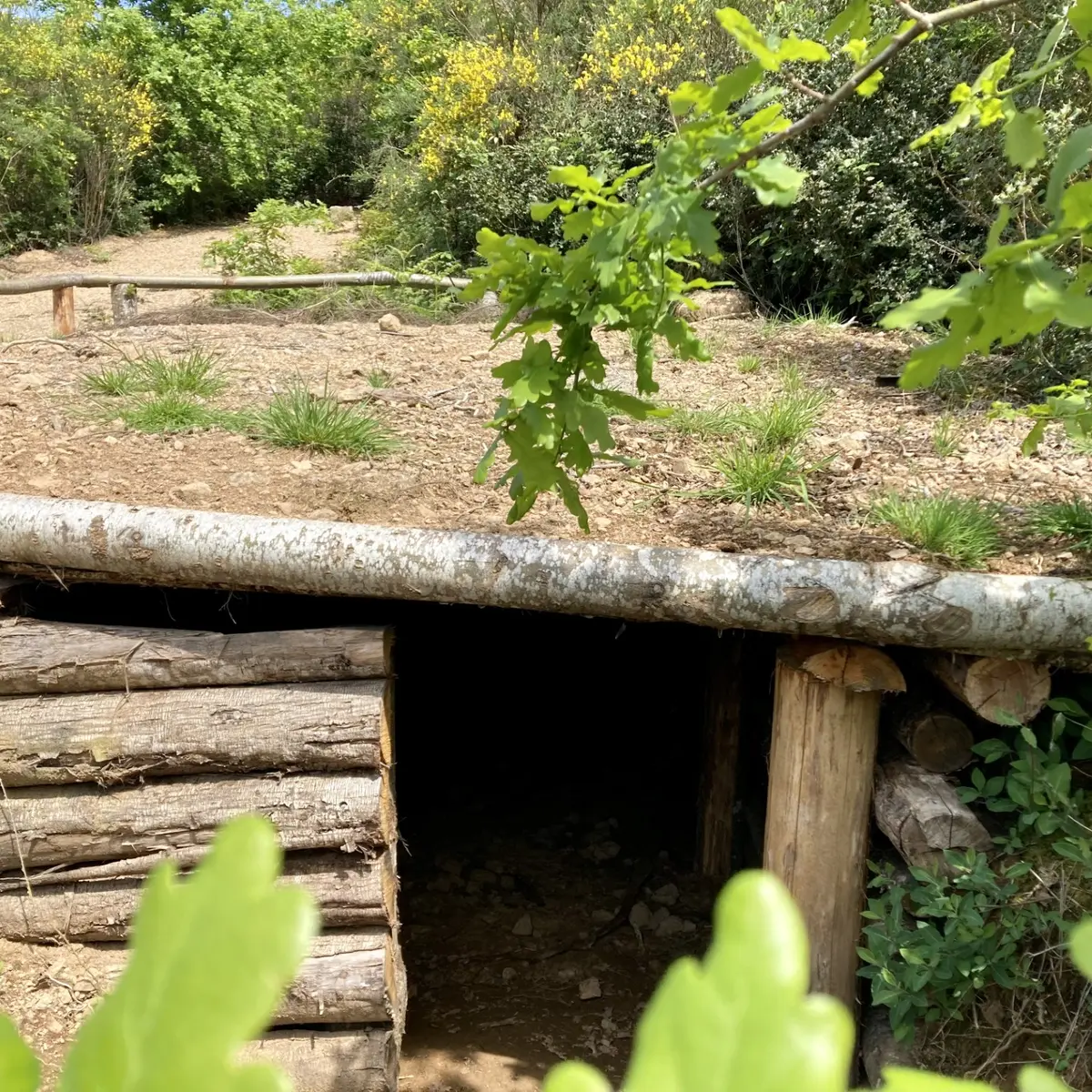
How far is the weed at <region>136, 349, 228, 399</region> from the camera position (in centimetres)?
458

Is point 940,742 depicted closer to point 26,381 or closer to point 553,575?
point 553,575

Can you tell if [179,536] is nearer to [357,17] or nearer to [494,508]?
[494,508]

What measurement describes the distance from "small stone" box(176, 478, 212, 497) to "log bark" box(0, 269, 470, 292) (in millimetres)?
4422

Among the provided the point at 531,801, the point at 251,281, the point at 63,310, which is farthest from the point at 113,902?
the point at 251,281

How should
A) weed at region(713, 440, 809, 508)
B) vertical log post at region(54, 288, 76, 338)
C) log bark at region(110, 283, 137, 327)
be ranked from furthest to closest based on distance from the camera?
log bark at region(110, 283, 137, 327) < vertical log post at region(54, 288, 76, 338) < weed at region(713, 440, 809, 508)

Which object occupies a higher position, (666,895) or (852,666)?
(852,666)

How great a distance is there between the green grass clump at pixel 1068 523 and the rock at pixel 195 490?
8.88 feet

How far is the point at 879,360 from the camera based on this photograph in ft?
19.3

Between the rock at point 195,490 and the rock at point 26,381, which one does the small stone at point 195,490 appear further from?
the rock at point 26,381

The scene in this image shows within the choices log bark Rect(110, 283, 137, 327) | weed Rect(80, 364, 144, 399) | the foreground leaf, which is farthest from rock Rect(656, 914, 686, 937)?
log bark Rect(110, 283, 137, 327)

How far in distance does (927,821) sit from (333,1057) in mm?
1782

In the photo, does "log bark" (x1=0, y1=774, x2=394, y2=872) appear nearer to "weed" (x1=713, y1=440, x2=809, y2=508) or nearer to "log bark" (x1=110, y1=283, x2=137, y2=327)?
"weed" (x1=713, y1=440, x2=809, y2=508)

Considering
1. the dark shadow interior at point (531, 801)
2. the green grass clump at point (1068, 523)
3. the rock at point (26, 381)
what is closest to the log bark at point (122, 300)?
the rock at point (26, 381)

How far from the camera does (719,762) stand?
4.64 meters
